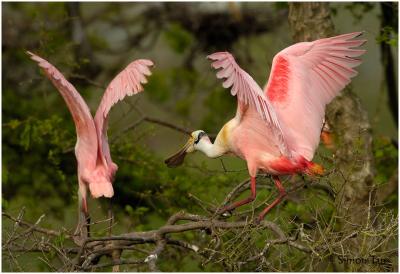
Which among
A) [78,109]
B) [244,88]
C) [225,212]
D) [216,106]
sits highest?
[244,88]

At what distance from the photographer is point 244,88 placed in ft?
14.2

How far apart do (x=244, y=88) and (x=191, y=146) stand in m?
0.94

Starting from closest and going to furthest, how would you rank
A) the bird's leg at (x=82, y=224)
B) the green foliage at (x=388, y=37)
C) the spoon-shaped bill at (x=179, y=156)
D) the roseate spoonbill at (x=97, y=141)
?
the bird's leg at (x=82, y=224), the roseate spoonbill at (x=97, y=141), the spoon-shaped bill at (x=179, y=156), the green foliage at (x=388, y=37)

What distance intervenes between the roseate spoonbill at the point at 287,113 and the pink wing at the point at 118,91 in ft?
1.30

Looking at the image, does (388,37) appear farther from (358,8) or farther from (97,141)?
(97,141)

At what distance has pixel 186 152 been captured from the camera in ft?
17.3

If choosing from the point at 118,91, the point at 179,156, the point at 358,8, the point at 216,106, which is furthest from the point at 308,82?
the point at 216,106

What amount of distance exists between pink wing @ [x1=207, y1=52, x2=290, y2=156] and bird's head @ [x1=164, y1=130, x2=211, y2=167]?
1.79 feet

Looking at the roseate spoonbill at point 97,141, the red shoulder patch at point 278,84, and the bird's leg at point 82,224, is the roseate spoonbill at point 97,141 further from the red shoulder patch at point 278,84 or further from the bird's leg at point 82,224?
the red shoulder patch at point 278,84

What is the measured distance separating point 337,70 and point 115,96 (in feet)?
3.46

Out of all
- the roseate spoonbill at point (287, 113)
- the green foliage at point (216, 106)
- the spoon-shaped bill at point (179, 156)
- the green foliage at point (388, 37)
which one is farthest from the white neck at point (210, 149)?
the green foliage at point (216, 106)

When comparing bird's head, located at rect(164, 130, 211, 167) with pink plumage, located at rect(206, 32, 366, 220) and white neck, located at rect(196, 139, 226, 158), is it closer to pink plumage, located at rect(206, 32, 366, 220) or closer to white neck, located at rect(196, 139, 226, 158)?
white neck, located at rect(196, 139, 226, 158)

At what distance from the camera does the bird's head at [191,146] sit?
5141 millimetres

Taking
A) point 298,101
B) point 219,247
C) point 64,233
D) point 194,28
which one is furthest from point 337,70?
point 194,28
